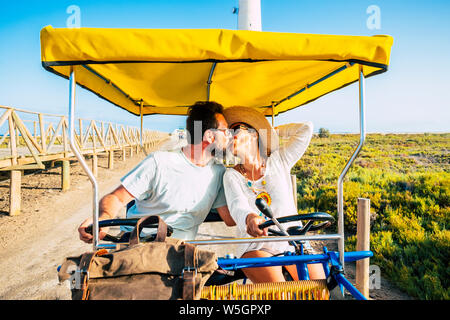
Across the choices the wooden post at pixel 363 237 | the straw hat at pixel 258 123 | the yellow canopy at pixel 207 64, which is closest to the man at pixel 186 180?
the straw hat at pixel 258 123

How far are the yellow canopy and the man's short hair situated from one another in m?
0.34

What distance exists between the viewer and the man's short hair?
8.34ft

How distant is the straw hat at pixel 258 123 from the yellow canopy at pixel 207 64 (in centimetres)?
36

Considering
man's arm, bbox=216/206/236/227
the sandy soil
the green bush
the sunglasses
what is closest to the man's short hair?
the sunglasses

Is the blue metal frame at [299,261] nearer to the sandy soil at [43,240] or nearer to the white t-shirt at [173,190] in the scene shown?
the white t-shirt at [173,190]

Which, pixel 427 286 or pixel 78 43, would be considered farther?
pixel 427 286

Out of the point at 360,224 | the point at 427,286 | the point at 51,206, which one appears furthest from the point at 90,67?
→ the point at 51,206

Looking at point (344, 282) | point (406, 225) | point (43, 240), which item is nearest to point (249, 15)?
point (344, 282)

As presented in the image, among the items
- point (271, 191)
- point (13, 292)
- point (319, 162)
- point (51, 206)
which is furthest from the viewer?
point (319, 162)

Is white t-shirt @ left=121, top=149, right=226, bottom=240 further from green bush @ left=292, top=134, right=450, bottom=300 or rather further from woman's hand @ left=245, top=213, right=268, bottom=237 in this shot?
green bush @ left=292, top=134, right=450, bottom=300

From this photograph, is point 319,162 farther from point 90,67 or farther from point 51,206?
point 90,67

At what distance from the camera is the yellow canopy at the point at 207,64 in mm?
1409
